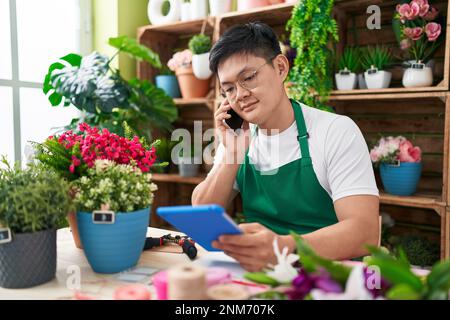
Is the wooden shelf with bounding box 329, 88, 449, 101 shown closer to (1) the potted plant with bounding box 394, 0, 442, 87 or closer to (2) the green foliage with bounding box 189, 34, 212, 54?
(1) the potted plant with bounding box 394, 0, 442, 87

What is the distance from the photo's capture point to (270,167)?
1.62 metres

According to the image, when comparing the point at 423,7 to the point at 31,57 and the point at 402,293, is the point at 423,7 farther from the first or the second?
the point at 31,57

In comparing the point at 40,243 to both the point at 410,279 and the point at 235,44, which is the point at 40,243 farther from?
the point at 235,44

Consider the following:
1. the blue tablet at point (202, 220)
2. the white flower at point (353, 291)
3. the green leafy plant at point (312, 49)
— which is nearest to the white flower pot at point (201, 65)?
the green leafy plant at point (312, 49)

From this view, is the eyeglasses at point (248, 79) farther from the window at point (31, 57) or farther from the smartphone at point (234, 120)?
the window at point (31, 57)

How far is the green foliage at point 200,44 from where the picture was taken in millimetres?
2932

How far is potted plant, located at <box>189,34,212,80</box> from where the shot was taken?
294cm

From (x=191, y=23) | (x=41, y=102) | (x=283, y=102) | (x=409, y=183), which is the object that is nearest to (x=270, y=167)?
(x=283, y=102)

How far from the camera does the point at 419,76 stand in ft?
7.33

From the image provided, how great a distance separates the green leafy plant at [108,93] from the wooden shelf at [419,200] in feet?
5.24

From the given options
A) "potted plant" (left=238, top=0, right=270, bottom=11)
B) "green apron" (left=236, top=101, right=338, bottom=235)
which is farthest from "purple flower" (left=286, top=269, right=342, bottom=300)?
"potted plant" (left=238, top=0, right=270, bottom=11)

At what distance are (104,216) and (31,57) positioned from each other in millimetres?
2448

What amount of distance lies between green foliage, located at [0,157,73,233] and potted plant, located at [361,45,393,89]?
1975 mm
